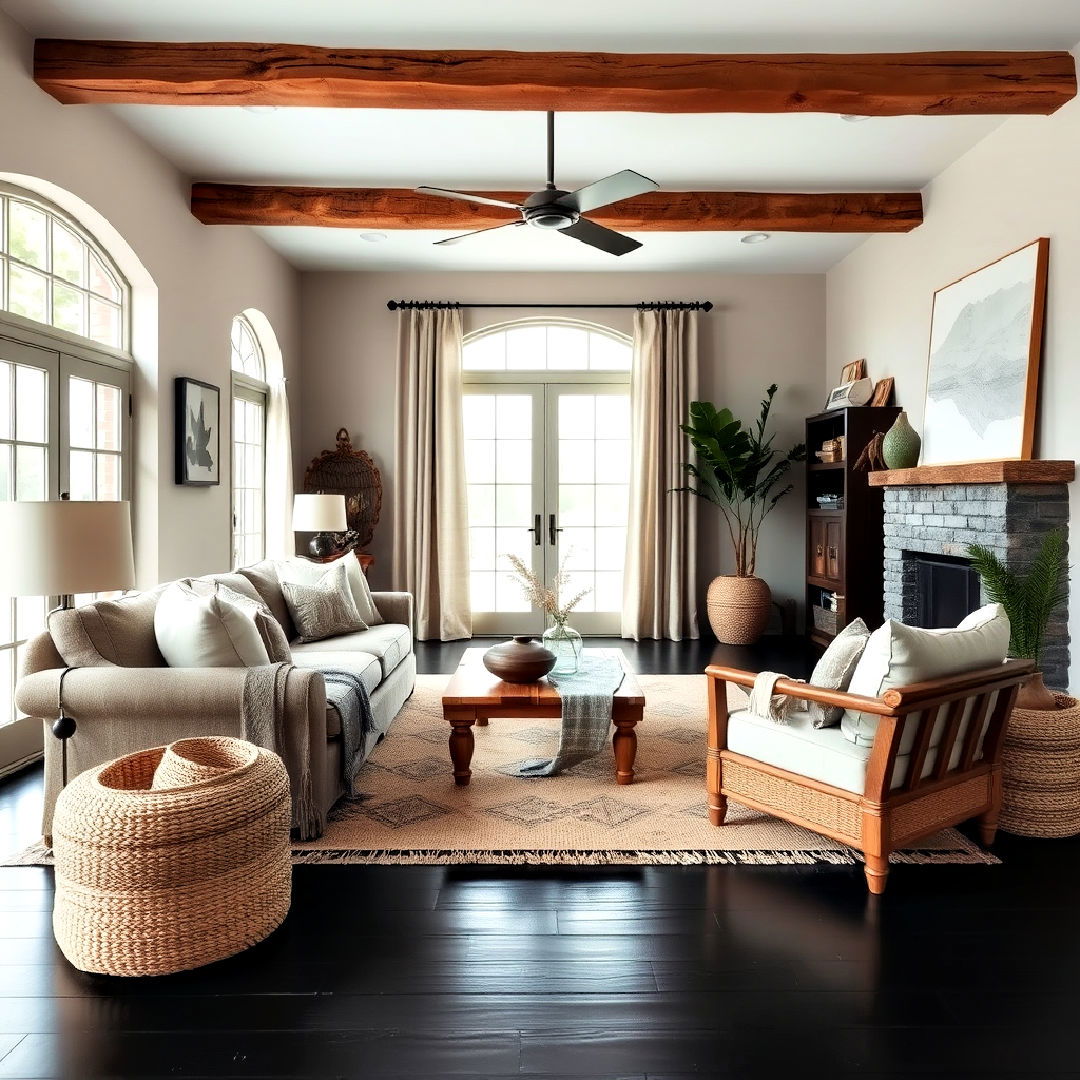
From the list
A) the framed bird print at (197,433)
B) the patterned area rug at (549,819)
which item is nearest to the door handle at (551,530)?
the framed bird print at (197,433)

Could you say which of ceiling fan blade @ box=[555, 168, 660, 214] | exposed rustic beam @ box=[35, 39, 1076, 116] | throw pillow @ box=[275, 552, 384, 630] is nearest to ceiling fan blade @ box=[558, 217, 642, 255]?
ceiling fan blade @ box=[555, 168, 660, 214]

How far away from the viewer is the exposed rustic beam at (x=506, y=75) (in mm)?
3398

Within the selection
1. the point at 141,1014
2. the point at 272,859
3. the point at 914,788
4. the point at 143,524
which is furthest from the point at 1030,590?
the point at 143,524

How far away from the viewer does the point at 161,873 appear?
2.07m

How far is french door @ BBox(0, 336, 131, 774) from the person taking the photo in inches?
138

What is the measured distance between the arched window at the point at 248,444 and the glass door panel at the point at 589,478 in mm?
2371

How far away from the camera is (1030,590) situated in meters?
3.28

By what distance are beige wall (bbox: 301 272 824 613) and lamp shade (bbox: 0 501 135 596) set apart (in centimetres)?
457

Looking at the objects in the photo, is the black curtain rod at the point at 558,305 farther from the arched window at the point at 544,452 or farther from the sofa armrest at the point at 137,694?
the sofa armrest at the point at 137,694

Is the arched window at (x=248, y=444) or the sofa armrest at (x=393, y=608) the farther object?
the arched window at (x=248, y=444)

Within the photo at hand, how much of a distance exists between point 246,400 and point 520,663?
3.70 m

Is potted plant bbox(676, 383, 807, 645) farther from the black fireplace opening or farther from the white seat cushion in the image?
the white seat cushion

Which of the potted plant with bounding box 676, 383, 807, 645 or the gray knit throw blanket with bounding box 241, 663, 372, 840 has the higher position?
the potted plant with bounding box 676, 383, 807, 645

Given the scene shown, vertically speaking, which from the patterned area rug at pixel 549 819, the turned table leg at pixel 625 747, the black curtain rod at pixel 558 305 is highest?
the black curtain rod at pixel 558 305
